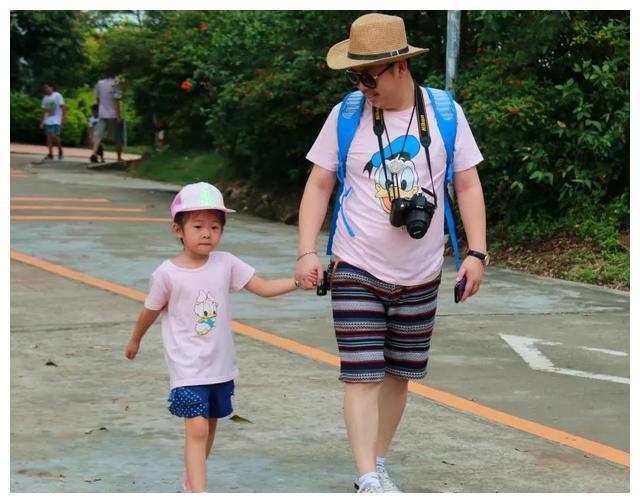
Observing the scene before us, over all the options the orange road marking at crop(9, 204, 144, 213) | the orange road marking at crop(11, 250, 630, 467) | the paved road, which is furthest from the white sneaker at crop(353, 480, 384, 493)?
the orange road marking at crop(9, 204, 144, 213)

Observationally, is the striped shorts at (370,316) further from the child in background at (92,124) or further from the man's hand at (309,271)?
the child in background at (92,124)

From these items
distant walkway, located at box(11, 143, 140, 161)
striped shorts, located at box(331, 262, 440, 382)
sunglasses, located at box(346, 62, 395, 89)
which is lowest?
distant walkway, located at box(11, 143, 140, 161)

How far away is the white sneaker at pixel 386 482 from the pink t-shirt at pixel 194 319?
737 millimetres

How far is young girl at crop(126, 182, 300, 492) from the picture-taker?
501cm

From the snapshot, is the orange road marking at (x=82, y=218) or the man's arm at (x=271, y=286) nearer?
the man's arm at (x=271, y=286)

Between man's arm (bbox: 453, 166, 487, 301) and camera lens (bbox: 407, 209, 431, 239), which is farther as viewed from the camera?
man's arm (bbox: 453, 166, 487, 301)

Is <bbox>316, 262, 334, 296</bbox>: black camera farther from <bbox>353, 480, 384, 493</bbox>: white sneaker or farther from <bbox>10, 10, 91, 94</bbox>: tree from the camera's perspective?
<bbox>10, 10, 91, 94</bbox>: tree

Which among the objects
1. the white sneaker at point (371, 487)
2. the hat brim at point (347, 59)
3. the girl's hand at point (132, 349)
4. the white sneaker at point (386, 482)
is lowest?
the white sneaker at point (386, 482)

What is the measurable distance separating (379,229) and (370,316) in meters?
0.34

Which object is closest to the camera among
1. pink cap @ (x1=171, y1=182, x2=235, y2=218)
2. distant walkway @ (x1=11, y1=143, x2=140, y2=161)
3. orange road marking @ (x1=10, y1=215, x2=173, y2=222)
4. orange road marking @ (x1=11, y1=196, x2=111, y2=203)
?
pink cap @ (x1=171, y1=182, x2=235, y2=218)

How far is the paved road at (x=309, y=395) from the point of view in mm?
5637

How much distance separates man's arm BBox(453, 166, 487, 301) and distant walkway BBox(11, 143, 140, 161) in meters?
22.1

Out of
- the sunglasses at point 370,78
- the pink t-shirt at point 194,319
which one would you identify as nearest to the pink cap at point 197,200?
the pink t-shirt at point 194,319

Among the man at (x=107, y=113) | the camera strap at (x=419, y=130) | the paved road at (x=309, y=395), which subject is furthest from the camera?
the man at (x=107, y=113)
